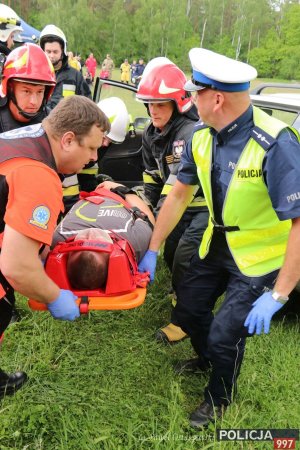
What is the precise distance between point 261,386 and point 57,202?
5.81 ft

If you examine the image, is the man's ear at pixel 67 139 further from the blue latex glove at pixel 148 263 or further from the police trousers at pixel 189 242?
the police trousers at pixel 189 242

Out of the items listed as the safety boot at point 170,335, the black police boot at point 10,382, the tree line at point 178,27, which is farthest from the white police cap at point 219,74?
the tree line at point 178,27

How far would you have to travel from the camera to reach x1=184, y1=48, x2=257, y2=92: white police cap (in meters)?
1.89

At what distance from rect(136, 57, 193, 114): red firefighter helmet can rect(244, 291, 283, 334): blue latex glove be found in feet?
4.86

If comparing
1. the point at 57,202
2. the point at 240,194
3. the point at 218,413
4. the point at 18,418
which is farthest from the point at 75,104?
the point at 218,413

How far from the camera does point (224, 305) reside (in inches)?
87.9

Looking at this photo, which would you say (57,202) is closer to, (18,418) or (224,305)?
(224,305)

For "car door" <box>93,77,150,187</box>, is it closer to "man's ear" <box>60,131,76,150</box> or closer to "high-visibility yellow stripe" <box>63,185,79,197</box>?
"high-visibility yellow stripe" <box>63,185,79,197</box>

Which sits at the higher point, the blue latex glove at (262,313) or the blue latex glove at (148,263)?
the blue latex glove at (262,313)

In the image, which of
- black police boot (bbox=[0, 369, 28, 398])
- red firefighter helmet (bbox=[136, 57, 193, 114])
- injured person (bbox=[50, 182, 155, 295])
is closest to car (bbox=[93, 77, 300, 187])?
red firefighter helmet (bbox=[136, 57, 193, 114])

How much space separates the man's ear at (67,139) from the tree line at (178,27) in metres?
44.8

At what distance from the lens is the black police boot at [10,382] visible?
8.01 ft

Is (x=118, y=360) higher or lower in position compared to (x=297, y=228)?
lower

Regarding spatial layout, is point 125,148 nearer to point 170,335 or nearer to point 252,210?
point 170,335
